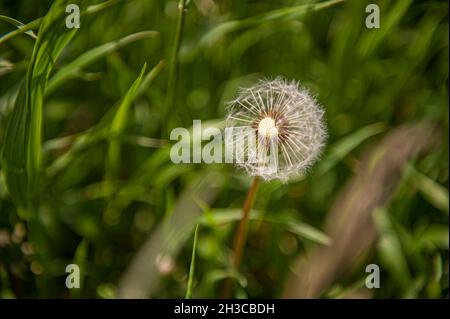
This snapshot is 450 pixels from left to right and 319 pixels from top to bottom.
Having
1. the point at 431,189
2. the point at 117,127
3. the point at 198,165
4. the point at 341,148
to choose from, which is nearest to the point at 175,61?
the point at 117,127

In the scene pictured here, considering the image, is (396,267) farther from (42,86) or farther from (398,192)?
(42,86)

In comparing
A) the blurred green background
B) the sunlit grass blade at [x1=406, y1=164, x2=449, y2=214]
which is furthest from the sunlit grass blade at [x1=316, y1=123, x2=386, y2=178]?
the sunlit grass blade at [x1=406, y1=164, x2=449, y2=214]

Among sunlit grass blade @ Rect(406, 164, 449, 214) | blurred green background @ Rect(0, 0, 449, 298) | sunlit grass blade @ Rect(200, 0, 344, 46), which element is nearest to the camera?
sunlit grass blade @ Rect(200, 0, 344, 46)

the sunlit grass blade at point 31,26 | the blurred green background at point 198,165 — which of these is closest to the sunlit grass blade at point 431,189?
the blurred green background at point 198,165

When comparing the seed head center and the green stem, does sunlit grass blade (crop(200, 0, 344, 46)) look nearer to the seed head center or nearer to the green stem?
the green stem
